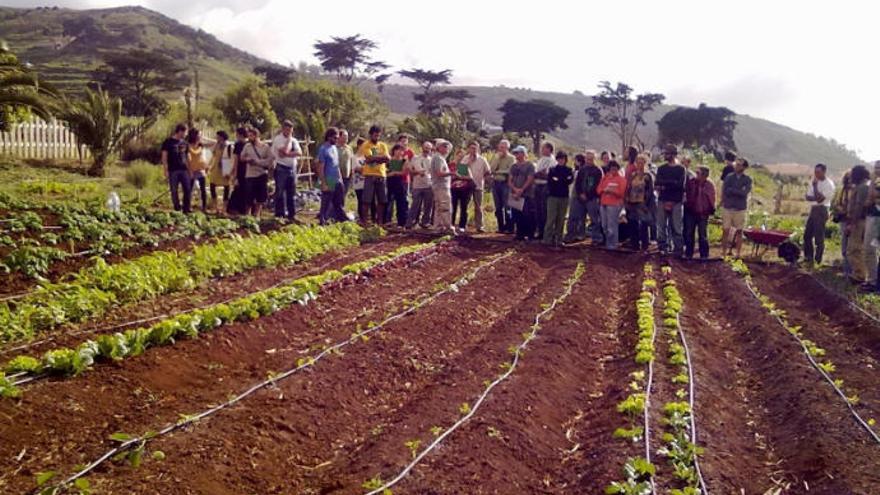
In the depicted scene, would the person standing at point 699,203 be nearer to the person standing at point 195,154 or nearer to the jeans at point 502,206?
the jeans at point 502,206

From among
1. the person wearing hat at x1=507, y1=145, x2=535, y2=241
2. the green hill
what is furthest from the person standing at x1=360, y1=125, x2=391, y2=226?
the green hill

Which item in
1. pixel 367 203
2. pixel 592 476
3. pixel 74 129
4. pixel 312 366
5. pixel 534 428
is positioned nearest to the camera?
pixel 592 476

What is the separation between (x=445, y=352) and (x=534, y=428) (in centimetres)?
171

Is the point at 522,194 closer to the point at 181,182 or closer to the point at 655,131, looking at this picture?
the point at 181,182

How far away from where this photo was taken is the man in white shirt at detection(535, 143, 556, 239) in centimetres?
1296

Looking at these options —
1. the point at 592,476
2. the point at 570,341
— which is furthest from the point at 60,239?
the point at 592,476

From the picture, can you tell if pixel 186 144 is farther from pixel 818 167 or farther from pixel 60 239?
pixel 818 167

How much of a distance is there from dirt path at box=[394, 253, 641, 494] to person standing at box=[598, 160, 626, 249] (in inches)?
177

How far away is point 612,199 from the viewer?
12336mm

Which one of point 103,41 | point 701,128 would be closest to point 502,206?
point 701,128

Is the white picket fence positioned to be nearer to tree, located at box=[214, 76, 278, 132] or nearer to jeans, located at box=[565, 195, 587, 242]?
tree, located at box=[214, 76, 278, 132]

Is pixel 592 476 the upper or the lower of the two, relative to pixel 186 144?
lower

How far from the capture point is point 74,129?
703 inches

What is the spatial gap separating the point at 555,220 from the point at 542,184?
0.73 metres
